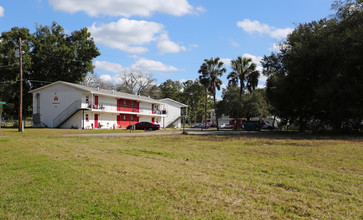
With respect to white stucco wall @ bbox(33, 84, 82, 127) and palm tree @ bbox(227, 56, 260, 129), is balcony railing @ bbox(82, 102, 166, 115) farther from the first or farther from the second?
palm tree @ bbox(227, 56, 260, 129)

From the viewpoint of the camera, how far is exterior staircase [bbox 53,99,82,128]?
1587 inches

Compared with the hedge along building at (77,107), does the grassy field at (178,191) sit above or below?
below

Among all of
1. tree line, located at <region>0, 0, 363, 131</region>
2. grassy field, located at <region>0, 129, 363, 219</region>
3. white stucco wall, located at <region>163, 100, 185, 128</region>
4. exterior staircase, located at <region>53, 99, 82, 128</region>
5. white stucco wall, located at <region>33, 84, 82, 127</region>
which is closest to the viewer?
grassy field, located at <region>0, 129, 363, 219</region>

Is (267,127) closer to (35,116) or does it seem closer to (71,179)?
(35,116)

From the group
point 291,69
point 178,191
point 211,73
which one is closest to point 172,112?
point 211,73

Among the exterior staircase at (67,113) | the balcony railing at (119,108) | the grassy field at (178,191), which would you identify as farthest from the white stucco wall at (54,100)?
the grassy field at (178,191)

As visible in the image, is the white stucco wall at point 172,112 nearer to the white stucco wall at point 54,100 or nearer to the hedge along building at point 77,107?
the hedge along building at point 77,107

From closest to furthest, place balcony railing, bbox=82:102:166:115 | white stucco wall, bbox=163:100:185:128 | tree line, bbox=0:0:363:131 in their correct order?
tree line, bbox=0:0:363:131
balcony railing, bbox=82:102:166:115
white stucco wall, bbox=163:100:185:128

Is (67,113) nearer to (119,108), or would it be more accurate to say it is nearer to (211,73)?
(119,108)

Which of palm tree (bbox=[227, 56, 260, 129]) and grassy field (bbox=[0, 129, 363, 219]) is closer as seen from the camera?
grassy field (bbox=[0, 129, 363, 219])

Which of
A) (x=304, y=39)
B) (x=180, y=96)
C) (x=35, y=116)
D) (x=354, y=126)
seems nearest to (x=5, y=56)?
(x=35, y=116)

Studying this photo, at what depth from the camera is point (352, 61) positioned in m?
25.8

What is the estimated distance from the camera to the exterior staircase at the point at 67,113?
4031 centimetres

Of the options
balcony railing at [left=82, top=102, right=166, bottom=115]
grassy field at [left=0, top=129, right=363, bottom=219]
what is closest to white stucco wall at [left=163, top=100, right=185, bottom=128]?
balcony railing at [left=82, top=102, right=166, bottom=115]
